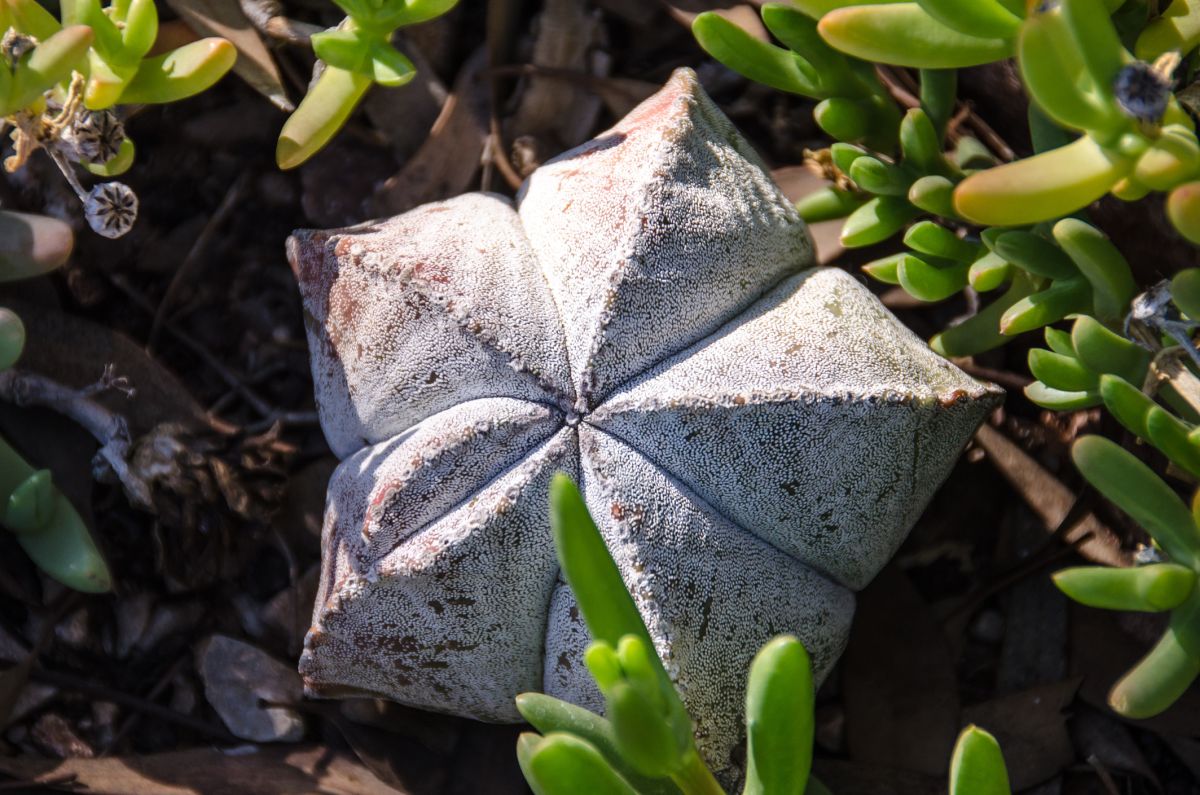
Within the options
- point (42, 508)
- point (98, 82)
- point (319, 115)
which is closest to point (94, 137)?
point (98, 82)

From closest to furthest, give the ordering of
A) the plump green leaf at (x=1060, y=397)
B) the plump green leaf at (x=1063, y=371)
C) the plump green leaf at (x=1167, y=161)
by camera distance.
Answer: the plump green leaf at (x=1167, y=161), the plump green leaf at (x=1063, y=371), the plump green leaf at (x=1060, y=397)

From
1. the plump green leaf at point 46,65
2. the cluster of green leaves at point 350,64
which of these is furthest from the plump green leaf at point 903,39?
the plump green leaf at point 46,65

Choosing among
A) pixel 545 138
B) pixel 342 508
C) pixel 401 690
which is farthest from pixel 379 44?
pixel 401 690

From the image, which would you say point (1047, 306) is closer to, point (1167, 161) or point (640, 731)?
point (1167, 161)

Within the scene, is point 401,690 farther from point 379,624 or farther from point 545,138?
point 545,138

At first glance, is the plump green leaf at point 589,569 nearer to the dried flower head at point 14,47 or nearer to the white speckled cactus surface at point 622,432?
the white speckled cactus surface at point 622,432
